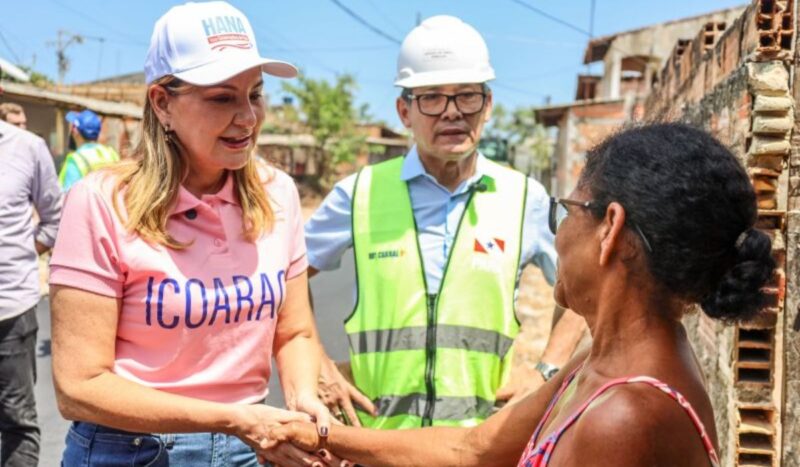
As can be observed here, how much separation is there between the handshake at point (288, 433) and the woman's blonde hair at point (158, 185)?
485 mm

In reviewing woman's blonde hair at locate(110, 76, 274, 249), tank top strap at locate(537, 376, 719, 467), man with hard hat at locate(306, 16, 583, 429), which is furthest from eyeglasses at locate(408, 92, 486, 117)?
tank top strap at locate(537, 376, 719, 467)

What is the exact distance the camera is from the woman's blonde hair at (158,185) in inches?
86.6

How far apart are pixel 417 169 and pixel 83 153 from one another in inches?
151

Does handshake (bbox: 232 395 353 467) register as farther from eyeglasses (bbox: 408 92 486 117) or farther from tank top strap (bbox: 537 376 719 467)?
eyeglasses (bbox: 408 92 486 117)

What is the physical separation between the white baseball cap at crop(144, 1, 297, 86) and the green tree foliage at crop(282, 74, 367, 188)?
3094 cm

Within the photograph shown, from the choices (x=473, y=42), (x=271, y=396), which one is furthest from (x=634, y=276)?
(x=271, y=396)

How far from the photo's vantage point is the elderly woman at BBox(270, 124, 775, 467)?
147cm

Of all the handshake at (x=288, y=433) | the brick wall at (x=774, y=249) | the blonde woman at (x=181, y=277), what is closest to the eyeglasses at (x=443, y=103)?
the blonde woman at (x=181, y=277)

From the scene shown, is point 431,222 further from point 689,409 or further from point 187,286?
point 689,409

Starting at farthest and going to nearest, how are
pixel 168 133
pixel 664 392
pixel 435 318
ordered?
pixel 435 318 → pixel 168 133 → pixel 664 392

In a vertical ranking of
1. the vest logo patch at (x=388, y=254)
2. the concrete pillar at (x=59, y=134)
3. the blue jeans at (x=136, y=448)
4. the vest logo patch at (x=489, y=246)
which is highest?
the concrete pillar at (x=59, y=134)

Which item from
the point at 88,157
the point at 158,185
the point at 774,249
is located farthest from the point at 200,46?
the point at 88,157

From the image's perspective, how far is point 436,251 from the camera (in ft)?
9.94

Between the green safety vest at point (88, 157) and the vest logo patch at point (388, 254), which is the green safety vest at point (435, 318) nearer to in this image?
the vest logo patch at point (388, 254)
